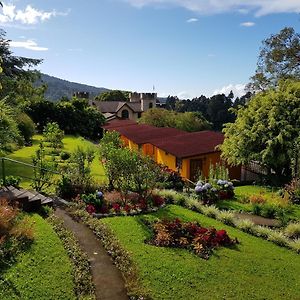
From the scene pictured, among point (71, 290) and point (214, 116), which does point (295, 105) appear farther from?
point (214, 116)

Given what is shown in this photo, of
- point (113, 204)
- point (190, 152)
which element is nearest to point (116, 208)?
point (113, 204)

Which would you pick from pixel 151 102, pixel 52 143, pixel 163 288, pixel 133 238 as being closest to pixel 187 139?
pixel 52 143

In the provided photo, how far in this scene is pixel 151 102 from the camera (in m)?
86.9

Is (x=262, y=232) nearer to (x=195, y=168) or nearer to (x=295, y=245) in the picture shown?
(x=295, y=245)

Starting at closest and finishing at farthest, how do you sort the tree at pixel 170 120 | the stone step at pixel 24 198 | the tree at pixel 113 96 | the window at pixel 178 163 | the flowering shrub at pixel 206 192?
the stone step at pixel 24 198 < the flowering shrub at pixel 206 192 < the window at pixel 178 163 < the tree at pixel 170 120 < the tree at pixel 113 96

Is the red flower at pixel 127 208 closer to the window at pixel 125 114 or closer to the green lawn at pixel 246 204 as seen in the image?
the green lawn at pixel 246 204

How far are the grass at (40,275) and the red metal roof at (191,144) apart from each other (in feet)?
52.7

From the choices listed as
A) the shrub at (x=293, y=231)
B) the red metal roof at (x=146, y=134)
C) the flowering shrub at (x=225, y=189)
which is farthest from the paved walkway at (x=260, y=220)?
the red metal roof at (x=146, y=134)

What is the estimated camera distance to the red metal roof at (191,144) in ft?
85.0

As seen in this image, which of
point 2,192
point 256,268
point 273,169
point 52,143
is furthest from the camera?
point 52,143

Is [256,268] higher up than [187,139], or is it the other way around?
[187,139]

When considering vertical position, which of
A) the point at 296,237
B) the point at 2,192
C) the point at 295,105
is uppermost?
the point at 295,105

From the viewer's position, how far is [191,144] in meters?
27.6

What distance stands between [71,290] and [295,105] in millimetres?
19359
